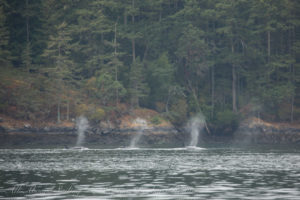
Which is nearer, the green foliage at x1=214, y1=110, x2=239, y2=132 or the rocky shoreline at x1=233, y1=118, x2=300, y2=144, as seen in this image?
the rocky shoreline at x1=233, y1=118, x2=300, y2=144

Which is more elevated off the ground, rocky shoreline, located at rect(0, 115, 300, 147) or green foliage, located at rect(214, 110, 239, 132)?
green foliage, located at rect(214, 110, 239, 132)

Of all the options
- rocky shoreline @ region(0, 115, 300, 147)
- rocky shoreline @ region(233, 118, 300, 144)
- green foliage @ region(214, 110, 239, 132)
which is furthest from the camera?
green foliage @ region(214, 110, 239, 132)

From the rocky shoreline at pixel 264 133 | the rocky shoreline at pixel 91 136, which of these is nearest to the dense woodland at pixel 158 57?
the rocky shoreline at pixel 264 133

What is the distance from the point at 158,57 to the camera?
101m

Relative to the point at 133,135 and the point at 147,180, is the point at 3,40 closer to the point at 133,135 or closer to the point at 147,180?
the point at 133,135

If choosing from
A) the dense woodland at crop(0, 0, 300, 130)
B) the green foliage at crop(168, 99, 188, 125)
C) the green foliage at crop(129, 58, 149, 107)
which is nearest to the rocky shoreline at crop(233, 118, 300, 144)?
the dense woodland at crop(0, 0, 300, 130)

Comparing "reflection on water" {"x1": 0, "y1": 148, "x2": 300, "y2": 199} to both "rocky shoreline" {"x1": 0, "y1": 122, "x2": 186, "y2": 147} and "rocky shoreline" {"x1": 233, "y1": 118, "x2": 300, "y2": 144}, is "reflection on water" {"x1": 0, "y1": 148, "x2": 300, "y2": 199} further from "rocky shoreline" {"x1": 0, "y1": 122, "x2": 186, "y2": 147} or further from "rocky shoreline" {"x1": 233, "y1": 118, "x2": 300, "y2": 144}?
"rocky shoreline" {"x1": 233, "y1": 118, "x2": 300, "y2": 144}

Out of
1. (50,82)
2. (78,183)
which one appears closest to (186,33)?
(50,82)

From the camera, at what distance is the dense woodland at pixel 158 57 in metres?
87.9

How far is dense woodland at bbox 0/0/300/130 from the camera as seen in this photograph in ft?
288

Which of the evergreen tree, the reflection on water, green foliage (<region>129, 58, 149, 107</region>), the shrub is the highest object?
the evergreen tree

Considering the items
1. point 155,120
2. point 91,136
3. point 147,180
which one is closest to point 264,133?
point 155,120

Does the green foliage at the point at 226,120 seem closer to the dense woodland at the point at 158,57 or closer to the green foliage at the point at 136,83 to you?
the dense woodland at the point at 158,57

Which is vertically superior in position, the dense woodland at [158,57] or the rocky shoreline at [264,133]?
the dense woodland at [158,57]
